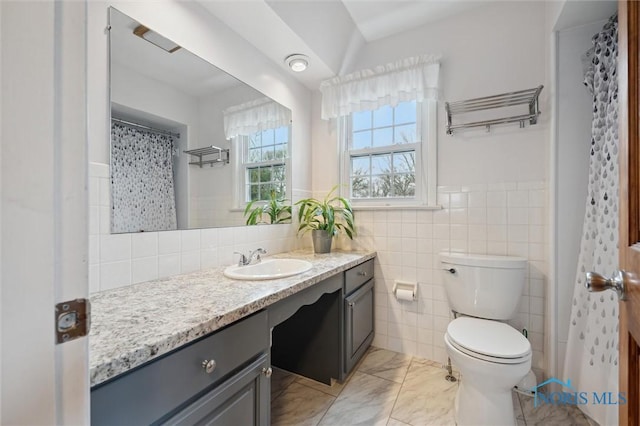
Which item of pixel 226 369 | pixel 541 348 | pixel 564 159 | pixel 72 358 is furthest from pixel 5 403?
pixel 541 348

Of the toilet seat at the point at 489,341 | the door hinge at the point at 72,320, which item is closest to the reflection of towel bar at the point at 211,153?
the door hinge at the point at 72,320

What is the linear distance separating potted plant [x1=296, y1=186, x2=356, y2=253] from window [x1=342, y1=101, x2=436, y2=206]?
0.54 ft

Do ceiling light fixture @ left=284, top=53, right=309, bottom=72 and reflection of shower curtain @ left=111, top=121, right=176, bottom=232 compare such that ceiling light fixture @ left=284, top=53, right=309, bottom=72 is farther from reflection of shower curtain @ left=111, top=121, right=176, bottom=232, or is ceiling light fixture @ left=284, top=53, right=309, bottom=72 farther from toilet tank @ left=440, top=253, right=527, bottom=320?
toilet tank @ left=440, top=253, right=527, bottom=320

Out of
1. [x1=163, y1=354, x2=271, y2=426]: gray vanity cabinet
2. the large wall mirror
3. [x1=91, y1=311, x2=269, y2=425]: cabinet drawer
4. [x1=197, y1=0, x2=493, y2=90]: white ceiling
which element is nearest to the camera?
[x1=91, y1=311, x2=269, y2=425]: cabinet drawer

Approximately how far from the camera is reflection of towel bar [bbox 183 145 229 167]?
4.95 feet

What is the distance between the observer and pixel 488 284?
5.41ft

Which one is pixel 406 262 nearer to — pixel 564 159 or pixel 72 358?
pixel 564 159

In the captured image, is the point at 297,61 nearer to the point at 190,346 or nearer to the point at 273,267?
the point at 273,267

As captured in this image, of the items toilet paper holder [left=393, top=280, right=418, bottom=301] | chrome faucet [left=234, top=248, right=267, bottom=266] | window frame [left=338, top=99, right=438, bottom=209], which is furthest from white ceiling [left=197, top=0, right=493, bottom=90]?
toilet paper holder [left=393, top=280, right=418, bottom=301]

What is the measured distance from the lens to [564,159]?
61.6 inches

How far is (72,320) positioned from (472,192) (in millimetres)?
2071

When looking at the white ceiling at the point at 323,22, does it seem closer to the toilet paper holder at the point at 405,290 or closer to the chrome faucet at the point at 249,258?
the chrome faucet at the point at 249,258

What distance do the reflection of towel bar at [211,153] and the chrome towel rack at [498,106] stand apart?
147cm

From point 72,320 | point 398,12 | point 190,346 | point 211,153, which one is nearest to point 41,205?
point 72,320
